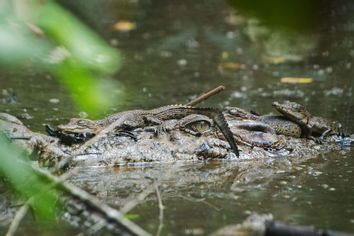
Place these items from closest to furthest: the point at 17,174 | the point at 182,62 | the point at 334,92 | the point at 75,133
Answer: the point at 17,174 < the point at 75,133 < the point at 334,92 < the point at 182,62

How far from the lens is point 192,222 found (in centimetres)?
348

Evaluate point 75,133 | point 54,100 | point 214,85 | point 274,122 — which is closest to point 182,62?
point 214,85

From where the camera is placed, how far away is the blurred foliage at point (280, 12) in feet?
4.29

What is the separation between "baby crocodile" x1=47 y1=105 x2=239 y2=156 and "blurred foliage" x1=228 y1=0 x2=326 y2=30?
3317 mm

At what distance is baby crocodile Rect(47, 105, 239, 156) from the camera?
486 centimetres

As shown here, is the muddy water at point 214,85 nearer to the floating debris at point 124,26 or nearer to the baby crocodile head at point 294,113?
the floating debris at point 124,26

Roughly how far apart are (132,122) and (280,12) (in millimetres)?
3861

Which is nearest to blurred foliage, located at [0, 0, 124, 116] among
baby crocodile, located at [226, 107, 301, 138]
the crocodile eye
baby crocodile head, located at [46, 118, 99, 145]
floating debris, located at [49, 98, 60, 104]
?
baby crocodile head, located at [46, 118, 99, 145]

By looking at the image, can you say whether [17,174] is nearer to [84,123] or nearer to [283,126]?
[84,123]

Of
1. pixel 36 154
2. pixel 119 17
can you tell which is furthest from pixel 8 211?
pixel 119 17

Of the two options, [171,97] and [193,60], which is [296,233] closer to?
[171,97]

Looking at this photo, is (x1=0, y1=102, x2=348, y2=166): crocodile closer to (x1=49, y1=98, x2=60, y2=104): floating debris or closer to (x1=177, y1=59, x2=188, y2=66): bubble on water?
(x1=49, y1=98, x2=60, y2=104): floating debris

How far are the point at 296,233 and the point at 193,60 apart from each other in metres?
7.38

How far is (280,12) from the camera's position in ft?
4.33
